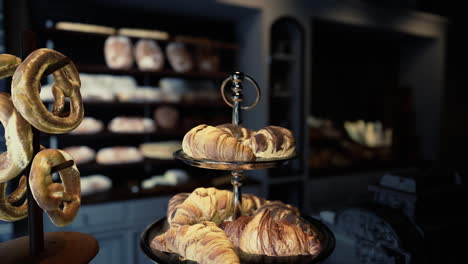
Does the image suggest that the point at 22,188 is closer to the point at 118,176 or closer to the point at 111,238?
the point at 111,238

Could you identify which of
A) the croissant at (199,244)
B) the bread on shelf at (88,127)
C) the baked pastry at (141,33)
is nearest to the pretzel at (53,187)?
the croissant at (199,244)

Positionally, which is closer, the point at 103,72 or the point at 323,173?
the point at 103,72

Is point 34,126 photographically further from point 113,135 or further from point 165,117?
point 165,117

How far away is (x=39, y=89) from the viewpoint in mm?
708

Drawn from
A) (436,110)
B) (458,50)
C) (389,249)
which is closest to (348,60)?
(436,110)

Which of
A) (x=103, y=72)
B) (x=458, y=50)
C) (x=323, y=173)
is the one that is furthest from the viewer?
(x=458, y=50)

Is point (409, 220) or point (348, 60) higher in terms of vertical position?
point (348, 60)

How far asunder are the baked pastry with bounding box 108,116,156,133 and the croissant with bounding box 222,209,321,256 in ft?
5.90

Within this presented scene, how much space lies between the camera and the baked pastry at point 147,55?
2.46 metres

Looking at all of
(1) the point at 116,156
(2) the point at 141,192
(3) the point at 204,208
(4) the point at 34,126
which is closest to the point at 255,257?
(3) the point at 204,208

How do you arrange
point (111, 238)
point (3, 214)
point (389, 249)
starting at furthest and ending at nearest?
point (111, 238)
point (389, 249)
point (3, 214)

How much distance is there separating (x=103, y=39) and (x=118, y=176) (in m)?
1.15

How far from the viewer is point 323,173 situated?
10.5 ft

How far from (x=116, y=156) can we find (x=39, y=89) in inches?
71.1
